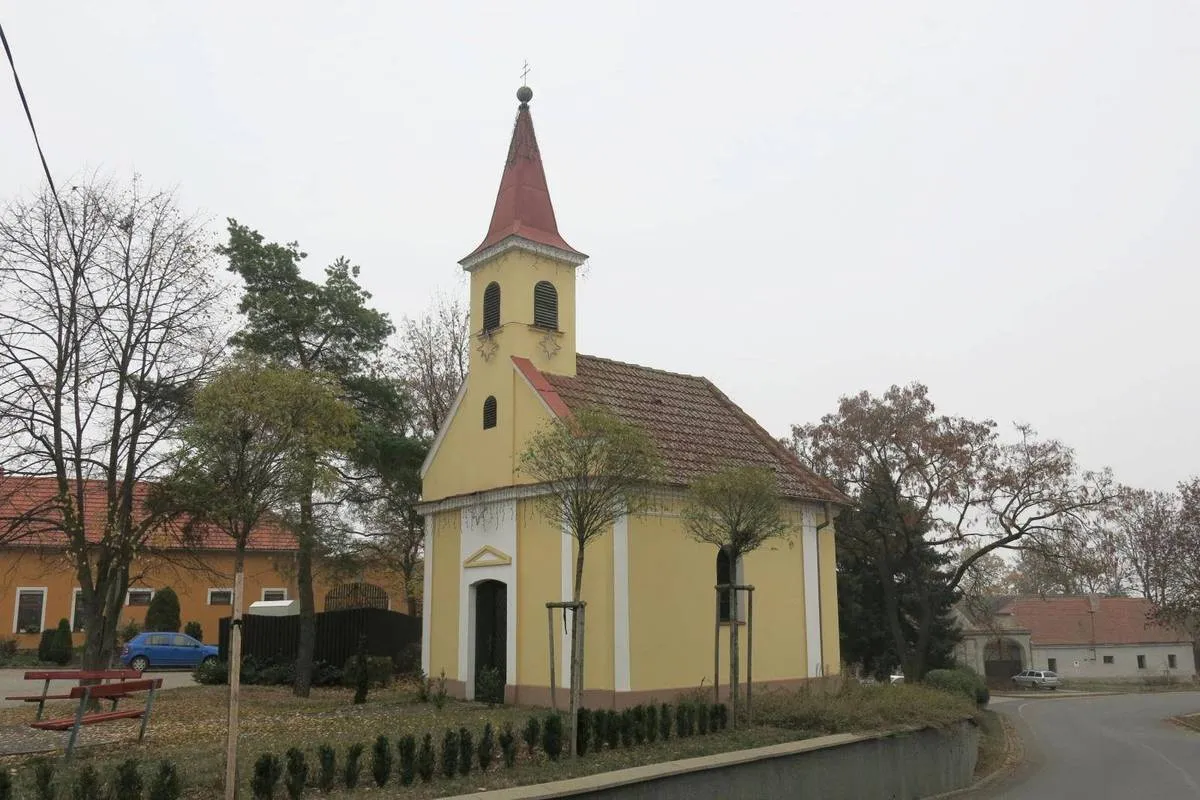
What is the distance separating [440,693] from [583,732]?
26.7ft

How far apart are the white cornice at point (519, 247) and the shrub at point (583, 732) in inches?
451

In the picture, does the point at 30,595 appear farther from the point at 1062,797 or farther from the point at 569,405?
the point at 1062,797

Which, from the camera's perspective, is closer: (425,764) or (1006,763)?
(425,764)

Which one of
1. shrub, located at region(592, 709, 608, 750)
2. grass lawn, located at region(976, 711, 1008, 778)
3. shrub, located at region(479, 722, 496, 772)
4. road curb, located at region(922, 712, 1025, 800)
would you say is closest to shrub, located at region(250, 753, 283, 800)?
shrub, located at region(479, 722, 496, 772)

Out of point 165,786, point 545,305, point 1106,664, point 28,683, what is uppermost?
point 545,305

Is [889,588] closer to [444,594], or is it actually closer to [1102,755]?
[1102,755]

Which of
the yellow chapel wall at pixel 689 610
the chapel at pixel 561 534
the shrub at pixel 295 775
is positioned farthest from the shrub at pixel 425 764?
the yellow chapel wall at pixel 689 610

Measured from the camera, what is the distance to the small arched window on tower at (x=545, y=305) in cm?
2056

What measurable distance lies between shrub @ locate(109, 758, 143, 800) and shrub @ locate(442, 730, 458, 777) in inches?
121

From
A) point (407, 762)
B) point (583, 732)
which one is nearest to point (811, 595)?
point (583, 732)

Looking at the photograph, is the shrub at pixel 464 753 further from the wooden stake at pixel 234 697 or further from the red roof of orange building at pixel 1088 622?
the red roof of orange building at pixel 1088 622

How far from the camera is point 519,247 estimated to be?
66.8ft

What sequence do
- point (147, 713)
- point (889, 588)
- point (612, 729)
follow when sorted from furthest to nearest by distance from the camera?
point (889, 588) → point (147, 713) → point (612, 729)

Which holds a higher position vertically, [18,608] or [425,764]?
[18,608]
